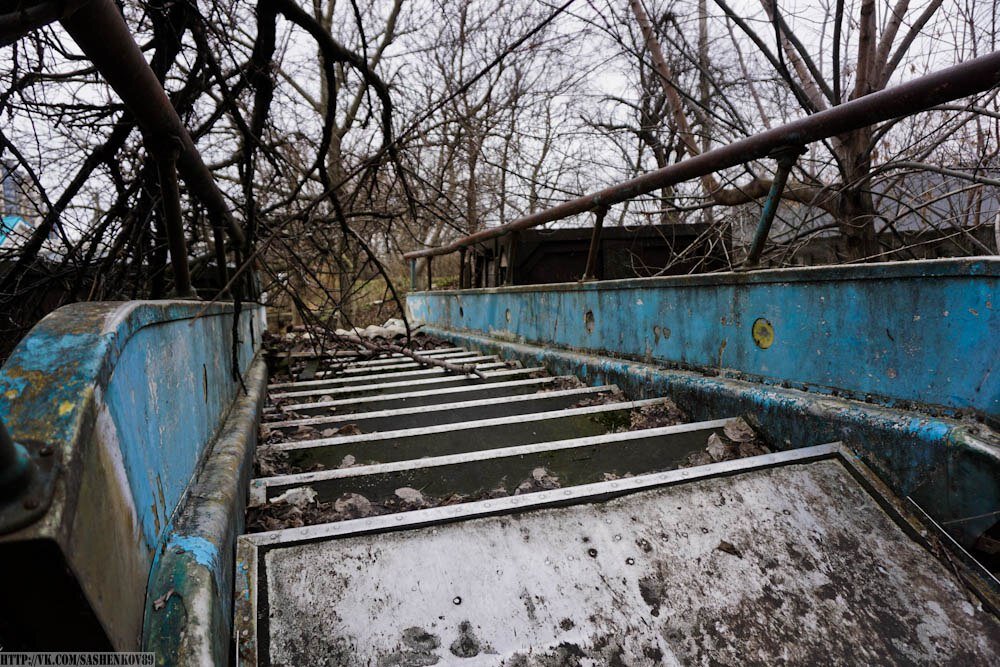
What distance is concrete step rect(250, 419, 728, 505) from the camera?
1.77 m

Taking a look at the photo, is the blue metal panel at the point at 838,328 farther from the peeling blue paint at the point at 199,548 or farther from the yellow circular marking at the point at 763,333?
the peeling blue paint at the point at 199,548

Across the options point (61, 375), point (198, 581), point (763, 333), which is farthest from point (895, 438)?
point (61, 375)

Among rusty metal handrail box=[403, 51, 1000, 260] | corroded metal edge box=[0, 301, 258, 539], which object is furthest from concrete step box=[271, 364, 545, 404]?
corroded metal edge box=[0, 301, 258, 539]

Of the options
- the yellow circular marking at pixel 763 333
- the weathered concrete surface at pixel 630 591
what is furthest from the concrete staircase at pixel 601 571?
the yellow circular marking at pixel 763 333

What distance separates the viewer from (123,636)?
78cm

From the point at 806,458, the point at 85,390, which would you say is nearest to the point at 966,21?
the point at 806,458

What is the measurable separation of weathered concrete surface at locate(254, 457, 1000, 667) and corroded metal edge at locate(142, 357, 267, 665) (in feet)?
0.33

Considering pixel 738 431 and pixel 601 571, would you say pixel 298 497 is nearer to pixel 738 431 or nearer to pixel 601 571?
pixel 601 571

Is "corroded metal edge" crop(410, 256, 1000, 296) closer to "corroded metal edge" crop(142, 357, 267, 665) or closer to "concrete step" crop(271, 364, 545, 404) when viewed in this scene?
"concrete step" crop(271, 364, 545, 404)

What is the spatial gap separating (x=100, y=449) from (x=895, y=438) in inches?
72.4

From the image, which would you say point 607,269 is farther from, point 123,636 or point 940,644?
point 123,636

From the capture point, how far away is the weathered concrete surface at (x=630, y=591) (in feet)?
3.57

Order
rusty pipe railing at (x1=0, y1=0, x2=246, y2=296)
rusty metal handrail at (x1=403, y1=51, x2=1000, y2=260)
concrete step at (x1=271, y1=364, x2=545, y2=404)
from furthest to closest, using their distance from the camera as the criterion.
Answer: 1. concrete step at (x1=271, y1=364, x2=545, y2=404)
2. rusty metal handrail at (x1=403, y1=51, x2=1000, y2=260)
3. rusty pipe railing at (x1=0, y1=0, x2=246, y2=296)

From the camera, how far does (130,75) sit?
1.51m
